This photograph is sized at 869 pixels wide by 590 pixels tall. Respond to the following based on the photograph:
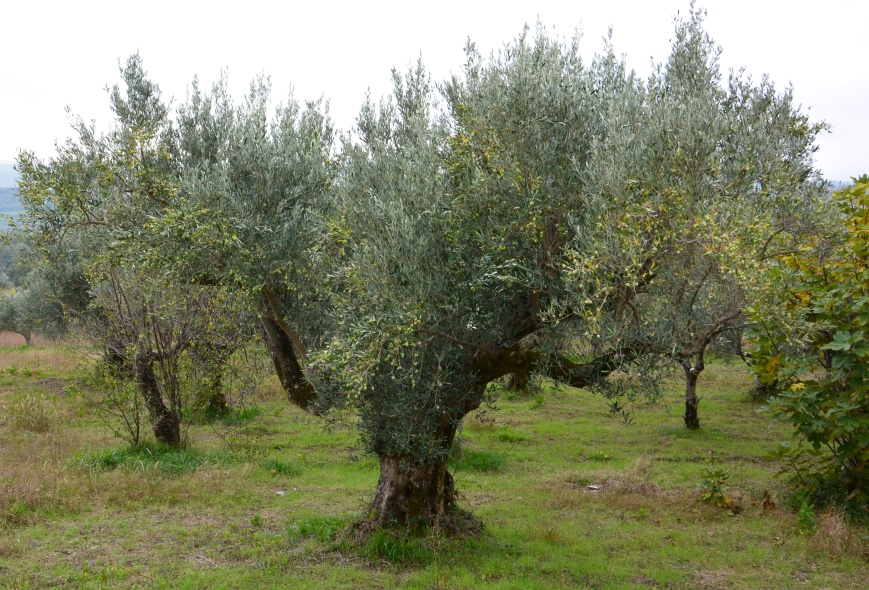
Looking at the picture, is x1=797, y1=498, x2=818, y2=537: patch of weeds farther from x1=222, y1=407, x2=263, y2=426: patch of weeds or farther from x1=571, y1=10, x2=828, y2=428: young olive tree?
x1=222, y1=407, x2=263, y2=426: patch of weeds

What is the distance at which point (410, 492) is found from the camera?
10508mm

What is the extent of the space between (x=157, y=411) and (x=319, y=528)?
698cm

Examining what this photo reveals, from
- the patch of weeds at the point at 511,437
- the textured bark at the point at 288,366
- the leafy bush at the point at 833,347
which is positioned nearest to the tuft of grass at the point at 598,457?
the patch of weeds at the point at 511,437

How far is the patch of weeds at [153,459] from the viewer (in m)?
14.4

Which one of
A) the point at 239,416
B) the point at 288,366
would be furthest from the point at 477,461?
the point at 239,416

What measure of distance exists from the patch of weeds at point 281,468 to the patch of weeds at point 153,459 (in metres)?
0.85

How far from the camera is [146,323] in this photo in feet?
50.8

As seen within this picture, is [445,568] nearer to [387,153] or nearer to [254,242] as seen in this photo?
[254,242]

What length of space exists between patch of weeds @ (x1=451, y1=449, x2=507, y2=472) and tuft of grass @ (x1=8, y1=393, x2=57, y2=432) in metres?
11.0

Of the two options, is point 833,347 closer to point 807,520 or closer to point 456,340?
point 807,520

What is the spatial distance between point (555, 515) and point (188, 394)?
8.98 meters

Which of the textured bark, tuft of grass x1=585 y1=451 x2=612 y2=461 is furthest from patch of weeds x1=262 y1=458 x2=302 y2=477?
tuft of grass x1=585 y1=451 x2=612 y2=461

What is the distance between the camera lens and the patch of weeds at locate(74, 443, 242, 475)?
14.4m

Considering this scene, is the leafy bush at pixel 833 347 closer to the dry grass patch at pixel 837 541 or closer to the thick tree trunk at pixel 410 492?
the dry grass patch at pixel 837 541
